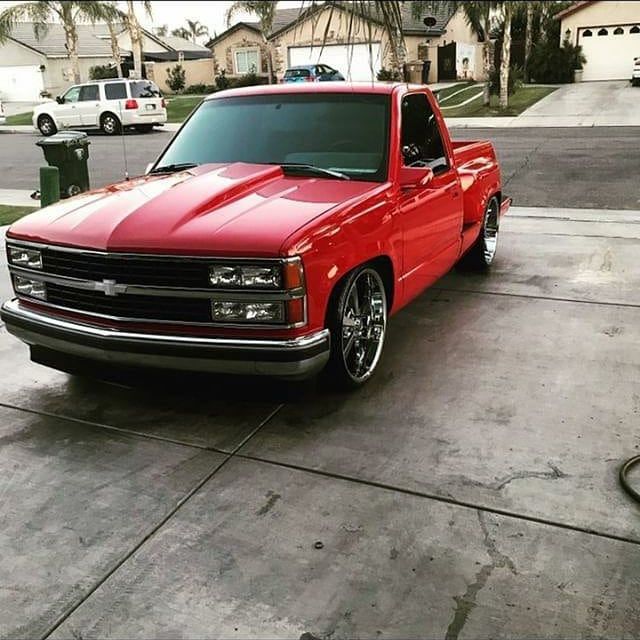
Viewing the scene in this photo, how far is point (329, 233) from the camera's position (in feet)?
12.3

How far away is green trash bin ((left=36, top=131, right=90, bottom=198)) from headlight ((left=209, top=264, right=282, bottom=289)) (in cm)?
758

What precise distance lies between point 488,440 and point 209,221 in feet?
6.11

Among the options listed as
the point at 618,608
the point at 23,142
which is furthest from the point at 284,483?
the point at 23,142

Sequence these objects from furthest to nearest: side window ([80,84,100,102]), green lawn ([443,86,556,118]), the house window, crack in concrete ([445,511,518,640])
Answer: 1. the house window
2. green lawn ([443,86,556,118])
3. side window ([80,84,100,102])
4. crack in concrete ([445,511,518,640])

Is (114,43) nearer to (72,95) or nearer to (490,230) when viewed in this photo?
(490,230)

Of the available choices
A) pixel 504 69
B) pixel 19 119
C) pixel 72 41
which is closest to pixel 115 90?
pixel 19 119

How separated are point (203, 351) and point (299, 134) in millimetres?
1971

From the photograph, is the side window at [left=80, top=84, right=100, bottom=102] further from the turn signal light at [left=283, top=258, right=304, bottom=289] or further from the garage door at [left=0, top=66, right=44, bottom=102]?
the garage door at [left=0, top=66, right=44, bottom=102]

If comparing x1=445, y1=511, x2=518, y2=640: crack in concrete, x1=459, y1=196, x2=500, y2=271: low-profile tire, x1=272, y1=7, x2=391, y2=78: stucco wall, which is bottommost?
x1=445, y1=511, x2=518, y2=640: crack in concrete

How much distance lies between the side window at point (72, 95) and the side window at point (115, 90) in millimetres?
1391

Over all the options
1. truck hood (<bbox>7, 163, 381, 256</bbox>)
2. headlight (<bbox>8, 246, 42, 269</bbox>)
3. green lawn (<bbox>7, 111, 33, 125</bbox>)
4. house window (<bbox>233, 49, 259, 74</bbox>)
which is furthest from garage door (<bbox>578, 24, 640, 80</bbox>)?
green lawn (<bbox>7, 111, 33, 125</bbox>)

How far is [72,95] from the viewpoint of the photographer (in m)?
24.5

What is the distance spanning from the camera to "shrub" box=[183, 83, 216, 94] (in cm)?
4178

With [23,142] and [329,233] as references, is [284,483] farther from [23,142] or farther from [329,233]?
[23,142]
